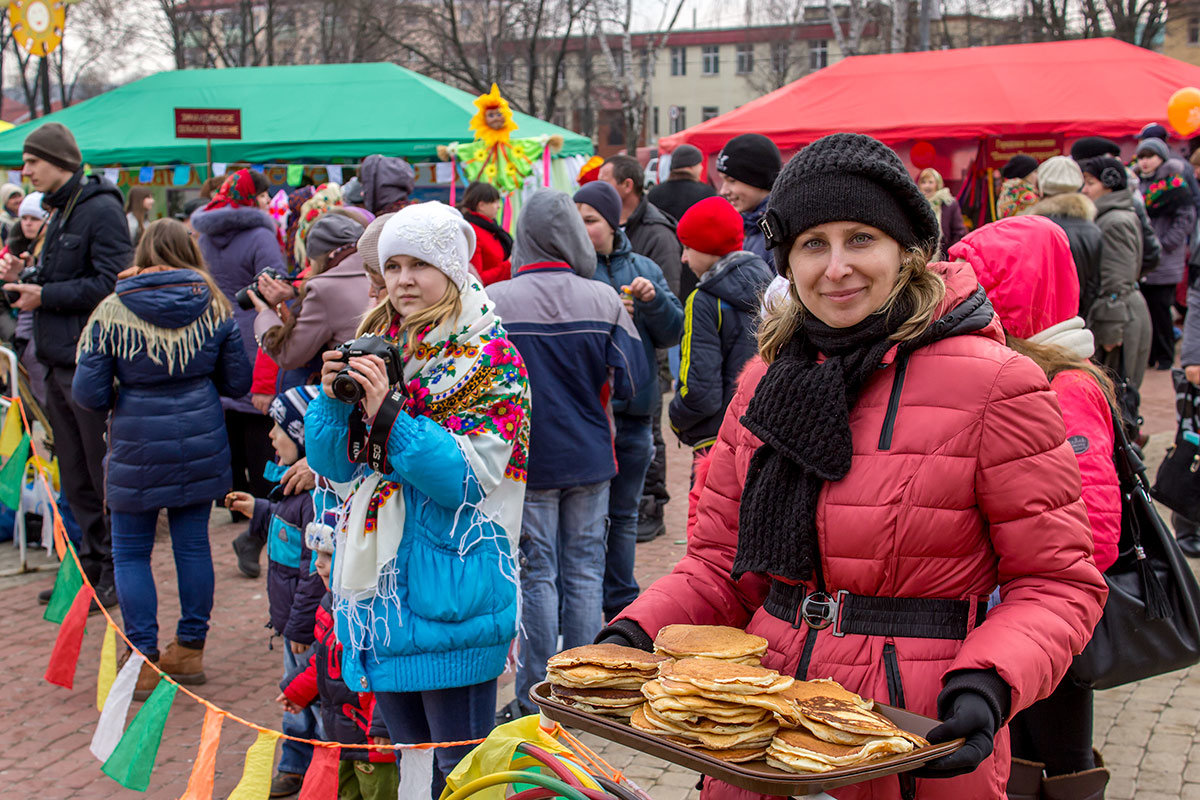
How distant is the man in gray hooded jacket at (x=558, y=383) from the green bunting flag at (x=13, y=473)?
124 inches

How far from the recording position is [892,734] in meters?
1.62

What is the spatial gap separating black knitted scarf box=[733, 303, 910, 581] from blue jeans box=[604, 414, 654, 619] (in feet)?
11.3

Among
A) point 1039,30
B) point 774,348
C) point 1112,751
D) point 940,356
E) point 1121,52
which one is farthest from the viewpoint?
point 1039,30

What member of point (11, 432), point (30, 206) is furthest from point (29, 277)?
point (30, 206)

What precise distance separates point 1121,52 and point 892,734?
54.5 feet

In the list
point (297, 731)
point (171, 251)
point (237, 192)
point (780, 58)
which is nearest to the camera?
point (297, 731)

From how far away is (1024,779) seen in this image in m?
3.26

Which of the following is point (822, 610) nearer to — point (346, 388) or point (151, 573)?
point (346, 388)

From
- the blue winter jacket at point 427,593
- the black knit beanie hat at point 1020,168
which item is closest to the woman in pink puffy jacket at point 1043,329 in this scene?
the blue winter jacket at point 427,593

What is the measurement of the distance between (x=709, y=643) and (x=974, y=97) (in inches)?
572

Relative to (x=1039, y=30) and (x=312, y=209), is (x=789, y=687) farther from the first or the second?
(x=1039, y=30)

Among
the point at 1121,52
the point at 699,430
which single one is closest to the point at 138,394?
the point at 699,430

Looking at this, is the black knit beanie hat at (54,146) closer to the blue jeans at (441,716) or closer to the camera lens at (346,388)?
the camera lens at (346,388)

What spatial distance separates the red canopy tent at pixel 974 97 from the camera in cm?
1419
